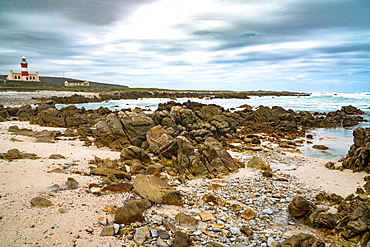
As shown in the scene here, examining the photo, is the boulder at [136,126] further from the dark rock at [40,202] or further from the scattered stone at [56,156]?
the dark rock at [40,202]

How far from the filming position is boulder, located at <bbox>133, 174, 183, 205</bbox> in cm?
864

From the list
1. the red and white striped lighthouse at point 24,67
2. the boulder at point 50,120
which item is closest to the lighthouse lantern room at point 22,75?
the red and white striped lighthouse at point 24,67

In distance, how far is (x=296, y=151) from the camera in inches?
761

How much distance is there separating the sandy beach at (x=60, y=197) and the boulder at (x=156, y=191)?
1.07 ft

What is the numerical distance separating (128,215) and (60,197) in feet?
8.34

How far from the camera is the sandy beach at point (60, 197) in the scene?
5832 millimetres

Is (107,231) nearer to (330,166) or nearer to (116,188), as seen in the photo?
(116,188)

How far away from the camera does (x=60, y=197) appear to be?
7.89m

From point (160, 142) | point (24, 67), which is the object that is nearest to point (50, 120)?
point (160, 142)

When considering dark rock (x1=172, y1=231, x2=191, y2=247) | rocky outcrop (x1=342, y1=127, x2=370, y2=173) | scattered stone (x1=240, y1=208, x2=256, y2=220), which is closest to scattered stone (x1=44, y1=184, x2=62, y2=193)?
dark rock (x1=172, y1=231, x2=191, y2=247)

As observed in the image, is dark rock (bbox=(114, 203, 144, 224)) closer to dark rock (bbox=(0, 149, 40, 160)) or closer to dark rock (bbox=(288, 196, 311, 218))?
dark rock (bbox=(288, 196, 311, 218))

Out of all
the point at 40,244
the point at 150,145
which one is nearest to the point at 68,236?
the point at 40,244

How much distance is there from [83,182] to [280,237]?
7239 mm

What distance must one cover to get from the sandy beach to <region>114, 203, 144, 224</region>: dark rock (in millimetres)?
264
